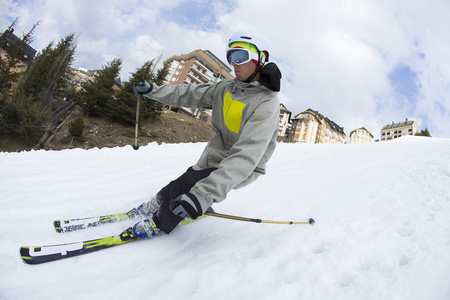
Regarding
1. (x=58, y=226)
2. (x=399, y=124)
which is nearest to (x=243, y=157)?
(x=58, y=226)

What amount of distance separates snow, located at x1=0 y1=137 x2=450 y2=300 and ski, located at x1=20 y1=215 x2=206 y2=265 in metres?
0.07

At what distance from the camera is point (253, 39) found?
253 centimetres

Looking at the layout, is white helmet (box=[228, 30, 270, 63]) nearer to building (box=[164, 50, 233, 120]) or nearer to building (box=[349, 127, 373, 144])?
building (box=[164, 50, 233, 120])

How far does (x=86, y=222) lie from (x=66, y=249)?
72 cm

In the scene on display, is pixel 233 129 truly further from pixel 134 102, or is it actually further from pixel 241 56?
pixel 134 102

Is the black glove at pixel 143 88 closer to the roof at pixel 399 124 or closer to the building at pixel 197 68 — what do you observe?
the building at pixel 197 68

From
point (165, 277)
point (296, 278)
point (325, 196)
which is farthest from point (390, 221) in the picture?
point (165, 277)

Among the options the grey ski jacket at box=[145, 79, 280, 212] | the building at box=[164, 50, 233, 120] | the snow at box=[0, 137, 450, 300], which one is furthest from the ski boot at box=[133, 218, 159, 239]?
the building at box=[164, 50, 233, 120]

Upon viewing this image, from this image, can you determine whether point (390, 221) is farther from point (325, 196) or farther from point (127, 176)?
point (127, 176)

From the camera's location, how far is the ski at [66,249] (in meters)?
2.01

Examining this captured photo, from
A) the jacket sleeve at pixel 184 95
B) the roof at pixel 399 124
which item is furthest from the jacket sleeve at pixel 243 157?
the roof at pixel 399 124

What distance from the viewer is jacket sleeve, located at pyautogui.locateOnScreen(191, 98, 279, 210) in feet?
6.20

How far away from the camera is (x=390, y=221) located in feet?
10.1

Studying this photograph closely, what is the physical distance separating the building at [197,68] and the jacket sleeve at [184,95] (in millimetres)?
52766
